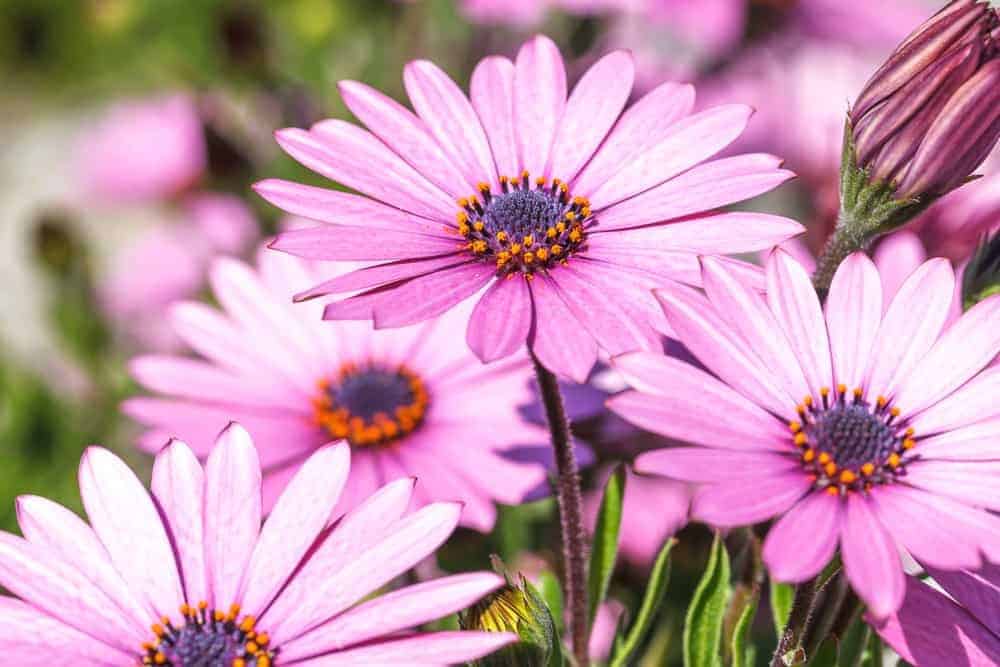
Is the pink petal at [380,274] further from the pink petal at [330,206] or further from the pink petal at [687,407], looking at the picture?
the pink petal at [687,407]

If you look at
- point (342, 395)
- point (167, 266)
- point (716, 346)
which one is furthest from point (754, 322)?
point (167, 266)

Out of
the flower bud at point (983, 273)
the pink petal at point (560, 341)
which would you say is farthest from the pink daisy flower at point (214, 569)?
the flower bud at point (983, 273)

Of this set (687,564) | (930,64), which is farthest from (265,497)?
(930,64)

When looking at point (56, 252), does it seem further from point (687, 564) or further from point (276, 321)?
point (687, 564)

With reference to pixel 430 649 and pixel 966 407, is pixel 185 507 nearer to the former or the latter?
pixel 430 649

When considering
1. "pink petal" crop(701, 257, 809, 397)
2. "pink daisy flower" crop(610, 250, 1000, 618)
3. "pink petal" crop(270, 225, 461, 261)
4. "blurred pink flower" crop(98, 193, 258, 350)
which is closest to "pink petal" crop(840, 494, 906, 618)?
"pink daisy flower" crop(610, 250, 1000, 618)

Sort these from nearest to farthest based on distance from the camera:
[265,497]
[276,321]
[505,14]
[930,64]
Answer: [930,64] < [265,497] < [276,321] < [505,14]

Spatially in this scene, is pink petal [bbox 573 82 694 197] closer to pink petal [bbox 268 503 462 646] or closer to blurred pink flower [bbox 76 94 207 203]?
pink petal [bbox 268 503 462 646]
